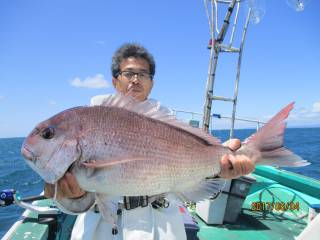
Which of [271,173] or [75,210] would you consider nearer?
[75,210]

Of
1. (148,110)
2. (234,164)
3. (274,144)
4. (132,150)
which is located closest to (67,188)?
(132,150)

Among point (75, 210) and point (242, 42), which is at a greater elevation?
point (242, 42)

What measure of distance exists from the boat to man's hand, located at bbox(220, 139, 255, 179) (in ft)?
5.85

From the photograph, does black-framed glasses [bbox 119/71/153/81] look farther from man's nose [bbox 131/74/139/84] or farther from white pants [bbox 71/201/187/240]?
white pants [bbox 71/201/187/240]

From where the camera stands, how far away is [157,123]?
213 cm

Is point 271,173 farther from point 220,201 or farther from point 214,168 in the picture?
point 214,168

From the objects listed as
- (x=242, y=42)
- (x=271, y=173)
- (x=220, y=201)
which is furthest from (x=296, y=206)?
(x=242, y=42)

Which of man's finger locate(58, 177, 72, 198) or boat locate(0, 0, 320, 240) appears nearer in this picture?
man's finger locate(58, 177, 72, 198)

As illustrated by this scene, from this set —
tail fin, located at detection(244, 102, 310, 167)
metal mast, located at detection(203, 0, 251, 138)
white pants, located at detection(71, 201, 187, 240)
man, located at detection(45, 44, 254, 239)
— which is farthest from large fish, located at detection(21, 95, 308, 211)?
metal mast, located at detection(203, 0, 251, 138)

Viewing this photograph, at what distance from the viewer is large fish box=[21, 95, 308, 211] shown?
6.29ft

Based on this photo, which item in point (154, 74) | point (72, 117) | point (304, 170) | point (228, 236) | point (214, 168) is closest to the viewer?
point (72, 117)

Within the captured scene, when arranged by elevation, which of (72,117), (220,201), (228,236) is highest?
(72,117)

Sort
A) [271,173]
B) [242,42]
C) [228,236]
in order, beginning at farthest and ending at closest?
1. [271,173]
2. [242,42]
3. [228,236]

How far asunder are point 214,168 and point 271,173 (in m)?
5.86
